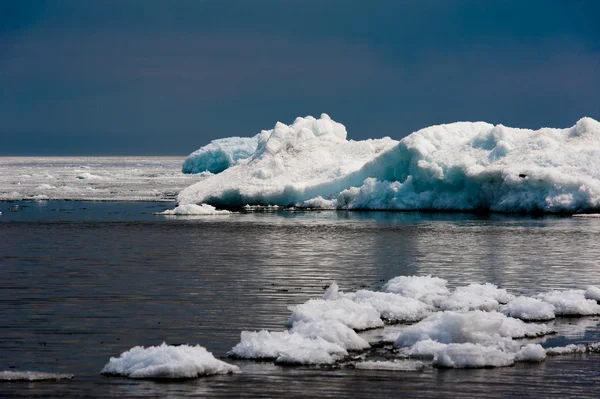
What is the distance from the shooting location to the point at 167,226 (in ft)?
110

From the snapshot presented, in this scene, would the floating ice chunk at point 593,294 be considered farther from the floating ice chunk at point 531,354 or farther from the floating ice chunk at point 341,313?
the floating ice chunk at point 531,354

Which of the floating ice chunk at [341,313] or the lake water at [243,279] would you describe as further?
the floating ice chunk at [341,313]

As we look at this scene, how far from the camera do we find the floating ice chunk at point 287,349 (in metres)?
11.0

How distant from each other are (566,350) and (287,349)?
11.4 feet

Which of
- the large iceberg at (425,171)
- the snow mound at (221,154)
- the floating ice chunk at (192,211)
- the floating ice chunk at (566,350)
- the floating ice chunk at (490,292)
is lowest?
the floating ice chunk at (566,350)

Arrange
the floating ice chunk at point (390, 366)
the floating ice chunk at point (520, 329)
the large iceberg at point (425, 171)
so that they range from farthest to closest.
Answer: the large iceberg at point (425, 171), the floating ice chunk at point (520, 329), the floating ice chunk at point (390, 366)

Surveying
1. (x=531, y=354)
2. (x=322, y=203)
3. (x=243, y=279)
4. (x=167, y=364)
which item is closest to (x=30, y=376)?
(x=167, y=364)

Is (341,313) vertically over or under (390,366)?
over

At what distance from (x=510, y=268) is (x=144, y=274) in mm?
7877

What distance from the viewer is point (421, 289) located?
15.6 meters

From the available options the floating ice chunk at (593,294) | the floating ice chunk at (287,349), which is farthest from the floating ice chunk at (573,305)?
the floating ice chunk at (287,349)

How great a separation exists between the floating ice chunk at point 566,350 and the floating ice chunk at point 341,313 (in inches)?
100

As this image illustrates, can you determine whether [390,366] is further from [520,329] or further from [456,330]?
[520,329]

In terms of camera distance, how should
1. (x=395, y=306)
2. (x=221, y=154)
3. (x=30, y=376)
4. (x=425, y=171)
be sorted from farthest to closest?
(x=221, y=154) < (x=425, y=171) < (x=395, y=306) < (x=30, y=376)
